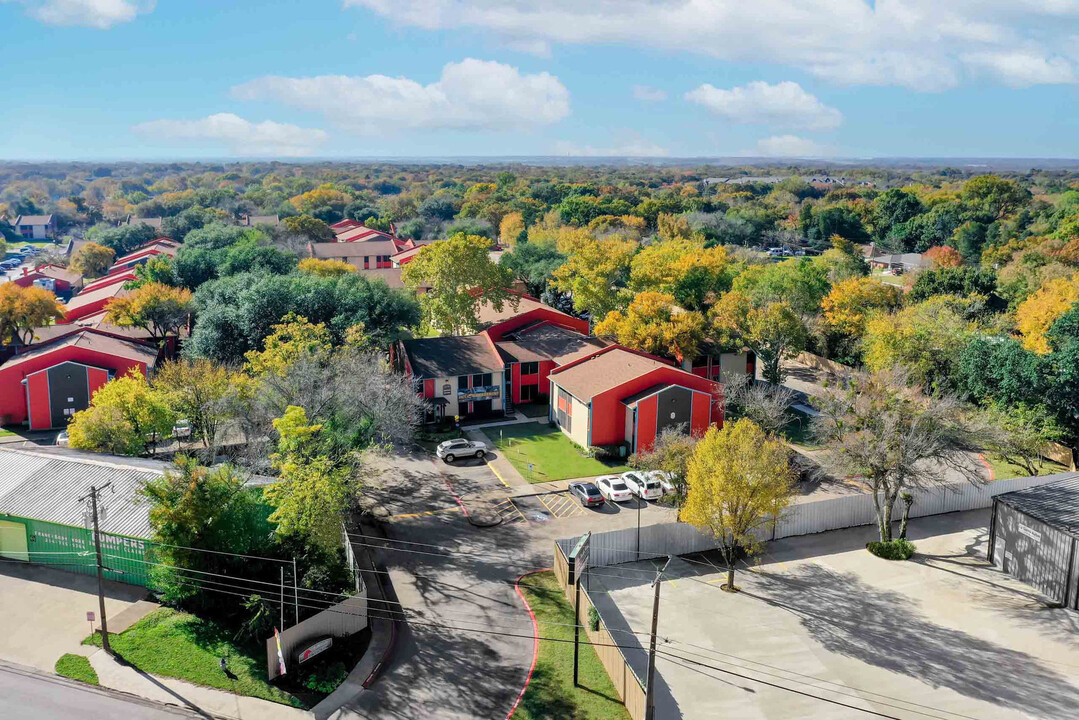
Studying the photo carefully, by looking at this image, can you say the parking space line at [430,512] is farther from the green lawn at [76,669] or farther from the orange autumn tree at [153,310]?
the orange autumn tree at [153,310]

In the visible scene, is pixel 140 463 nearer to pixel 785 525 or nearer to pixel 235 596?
pixel 235 596

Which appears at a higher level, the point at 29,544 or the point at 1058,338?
the point at 1058,338

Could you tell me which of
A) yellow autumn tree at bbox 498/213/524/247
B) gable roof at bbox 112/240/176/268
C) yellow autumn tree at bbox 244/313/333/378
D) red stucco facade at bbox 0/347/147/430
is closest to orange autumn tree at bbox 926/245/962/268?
yellow autumn tree at bbox 498/213/524/247

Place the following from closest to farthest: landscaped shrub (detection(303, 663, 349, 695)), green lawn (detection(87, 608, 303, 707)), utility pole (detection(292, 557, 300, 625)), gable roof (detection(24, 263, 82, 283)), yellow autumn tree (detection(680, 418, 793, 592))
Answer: landscaped shrub (detection(303, 663, 349, 695)), green lawn (detection(87, 608, 303, 707)), utility pole (detection(292, 557, 300, 625)), yellow autumn tree (detection(680, 418, 793, 592)), gable roof (detection(24, 263, 82, 283))

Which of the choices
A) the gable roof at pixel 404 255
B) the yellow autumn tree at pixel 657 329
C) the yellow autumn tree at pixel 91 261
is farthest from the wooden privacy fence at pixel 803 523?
the yellow autumn tree at pixel 91 261

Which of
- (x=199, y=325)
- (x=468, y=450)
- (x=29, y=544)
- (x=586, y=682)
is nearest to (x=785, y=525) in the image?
(x=586, y=682)

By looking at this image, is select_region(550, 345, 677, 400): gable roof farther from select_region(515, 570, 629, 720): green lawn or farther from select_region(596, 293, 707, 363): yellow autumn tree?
select_region(515, 570, 629, 720): green lawn
